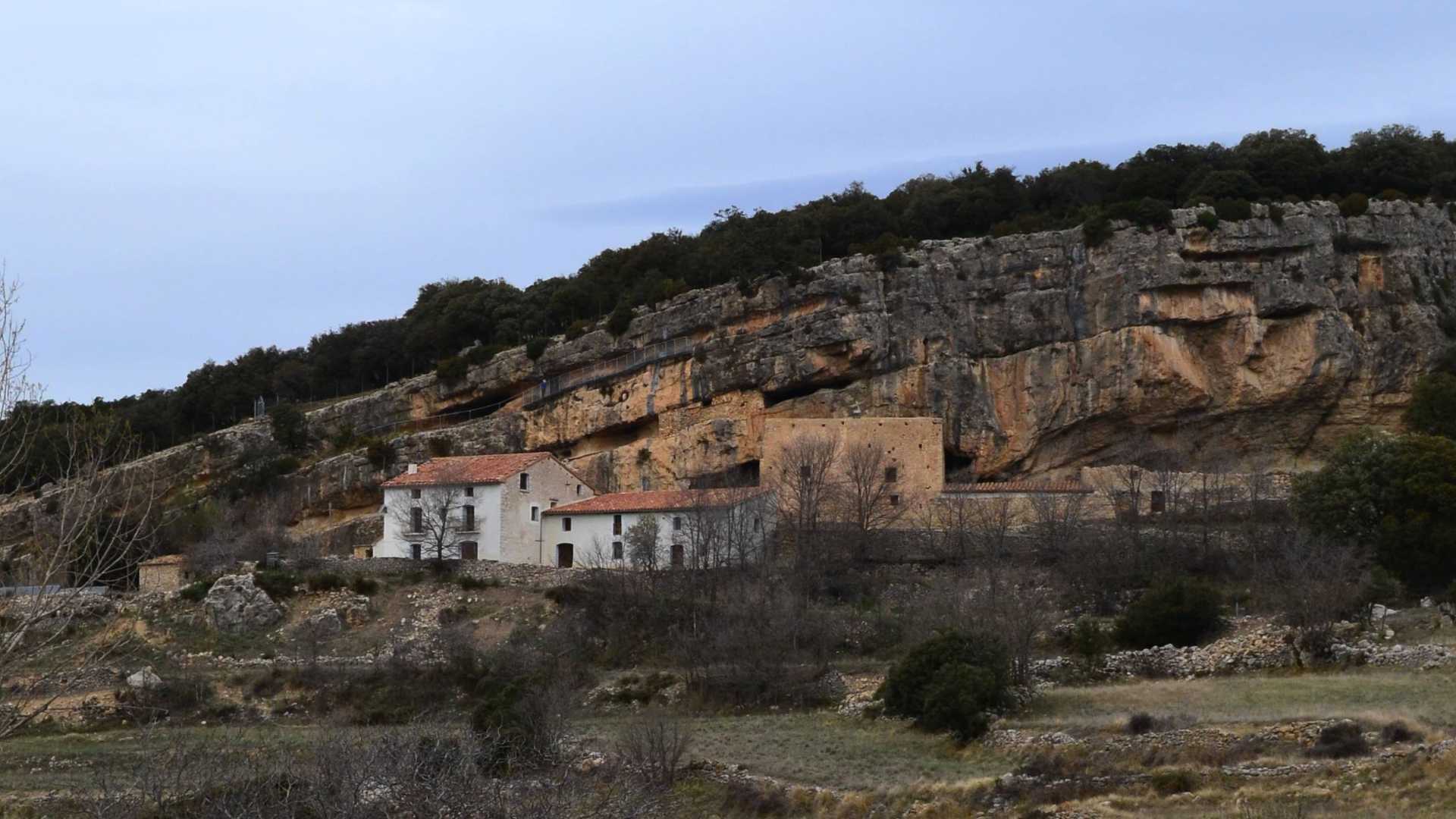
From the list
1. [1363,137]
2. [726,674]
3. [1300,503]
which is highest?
[1363,137]

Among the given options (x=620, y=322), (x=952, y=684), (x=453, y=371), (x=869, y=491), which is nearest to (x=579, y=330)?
(x=620, y=322)

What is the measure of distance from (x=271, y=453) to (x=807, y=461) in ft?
75.4

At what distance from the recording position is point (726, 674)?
1400 inches

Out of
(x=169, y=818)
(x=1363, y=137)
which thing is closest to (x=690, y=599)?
(x=169, y=818)

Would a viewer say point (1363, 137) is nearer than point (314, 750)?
No

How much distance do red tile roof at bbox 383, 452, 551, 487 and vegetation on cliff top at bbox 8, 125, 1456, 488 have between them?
9.71m

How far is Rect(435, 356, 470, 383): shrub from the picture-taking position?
62.6 meters

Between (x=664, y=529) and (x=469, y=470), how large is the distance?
23.7 feet

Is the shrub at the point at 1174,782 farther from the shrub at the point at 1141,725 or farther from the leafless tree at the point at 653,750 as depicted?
the leafless tree at the point at 653,750

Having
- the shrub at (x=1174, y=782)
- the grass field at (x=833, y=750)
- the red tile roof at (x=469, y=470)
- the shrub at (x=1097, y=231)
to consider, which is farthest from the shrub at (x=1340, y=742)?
the shrub at (x=1097, y=231)

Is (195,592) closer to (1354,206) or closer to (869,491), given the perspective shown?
(869,491)

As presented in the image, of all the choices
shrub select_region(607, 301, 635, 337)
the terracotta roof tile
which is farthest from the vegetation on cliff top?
the terracotta roof tile

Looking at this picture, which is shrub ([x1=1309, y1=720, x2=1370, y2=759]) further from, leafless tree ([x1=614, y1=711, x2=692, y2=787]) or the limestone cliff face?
the limestone cliff face

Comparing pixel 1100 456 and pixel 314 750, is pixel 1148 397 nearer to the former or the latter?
pixel 1100 456
